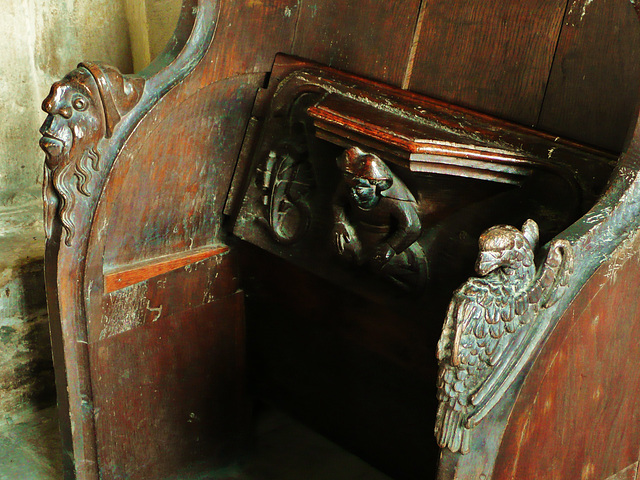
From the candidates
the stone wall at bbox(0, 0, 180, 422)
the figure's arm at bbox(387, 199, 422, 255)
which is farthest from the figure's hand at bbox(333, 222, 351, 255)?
the stone wall at bbox(0, 0, 180, 422)

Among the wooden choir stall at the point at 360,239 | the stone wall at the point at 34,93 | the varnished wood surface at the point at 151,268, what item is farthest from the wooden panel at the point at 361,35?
the stone wall at the point at 34,93

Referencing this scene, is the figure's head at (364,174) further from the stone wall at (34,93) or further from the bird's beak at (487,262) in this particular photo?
the stone wall at (34,93)

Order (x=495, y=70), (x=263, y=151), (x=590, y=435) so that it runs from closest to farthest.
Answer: (x=590, y=435) < (x=495, y=70) < (x=263, y=151)

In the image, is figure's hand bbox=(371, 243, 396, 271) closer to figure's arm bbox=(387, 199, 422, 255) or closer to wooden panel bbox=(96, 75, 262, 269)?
figure's arm bbox=(387, 199, 422, 255)

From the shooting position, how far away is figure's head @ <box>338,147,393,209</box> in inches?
55.7

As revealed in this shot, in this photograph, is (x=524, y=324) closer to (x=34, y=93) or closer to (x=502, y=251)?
(x=502, y=251)

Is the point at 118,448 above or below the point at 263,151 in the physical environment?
below

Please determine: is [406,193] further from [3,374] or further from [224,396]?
[3,374]

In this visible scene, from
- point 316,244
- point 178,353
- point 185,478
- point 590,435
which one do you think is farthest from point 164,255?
point 590,435

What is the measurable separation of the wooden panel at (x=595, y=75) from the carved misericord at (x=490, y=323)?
0.98 feet

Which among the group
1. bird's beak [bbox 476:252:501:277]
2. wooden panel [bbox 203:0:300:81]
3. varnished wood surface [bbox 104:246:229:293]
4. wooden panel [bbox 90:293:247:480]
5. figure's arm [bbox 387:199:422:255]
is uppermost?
wooden panel [bbox 203:0:300:81]

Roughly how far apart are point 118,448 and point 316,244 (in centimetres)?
65

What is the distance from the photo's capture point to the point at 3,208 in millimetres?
2561

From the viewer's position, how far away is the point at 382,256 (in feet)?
5.10
